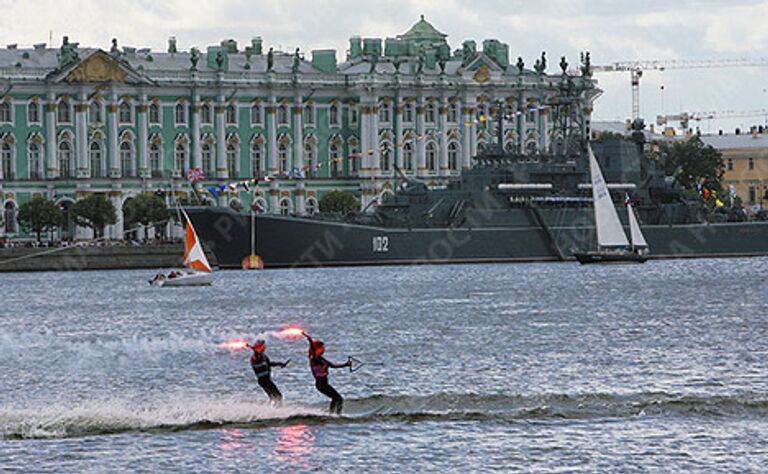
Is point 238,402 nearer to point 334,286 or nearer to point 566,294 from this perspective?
point 566,294

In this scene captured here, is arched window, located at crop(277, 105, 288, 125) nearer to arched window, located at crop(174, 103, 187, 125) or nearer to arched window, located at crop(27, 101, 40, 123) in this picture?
arched window, located at crop(174, 103, 187, 125)

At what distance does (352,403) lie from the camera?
3712 centimetres

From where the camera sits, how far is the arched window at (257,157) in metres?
145

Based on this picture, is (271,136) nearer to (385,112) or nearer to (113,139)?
(385,112)

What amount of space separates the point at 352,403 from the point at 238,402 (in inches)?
105

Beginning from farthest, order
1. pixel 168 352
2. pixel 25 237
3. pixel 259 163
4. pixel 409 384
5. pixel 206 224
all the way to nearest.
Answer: pixel 259 163 < pixel 25 237 < pixel 206 224 < pixel 168 352 < pixel 409 384

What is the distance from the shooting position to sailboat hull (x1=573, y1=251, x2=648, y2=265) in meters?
106

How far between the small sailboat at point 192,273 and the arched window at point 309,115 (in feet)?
172

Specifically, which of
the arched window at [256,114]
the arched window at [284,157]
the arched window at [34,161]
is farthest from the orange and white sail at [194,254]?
the arched window at [284,157]

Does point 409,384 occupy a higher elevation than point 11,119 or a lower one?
lower

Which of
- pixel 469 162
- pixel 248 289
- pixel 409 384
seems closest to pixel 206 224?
pixel 248 289

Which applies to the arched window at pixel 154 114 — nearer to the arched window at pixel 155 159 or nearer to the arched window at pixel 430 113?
the arched window at pixel 155 159

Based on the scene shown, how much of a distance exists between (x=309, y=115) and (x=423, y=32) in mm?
26633

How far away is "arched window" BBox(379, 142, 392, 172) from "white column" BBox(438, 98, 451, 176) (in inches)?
173
